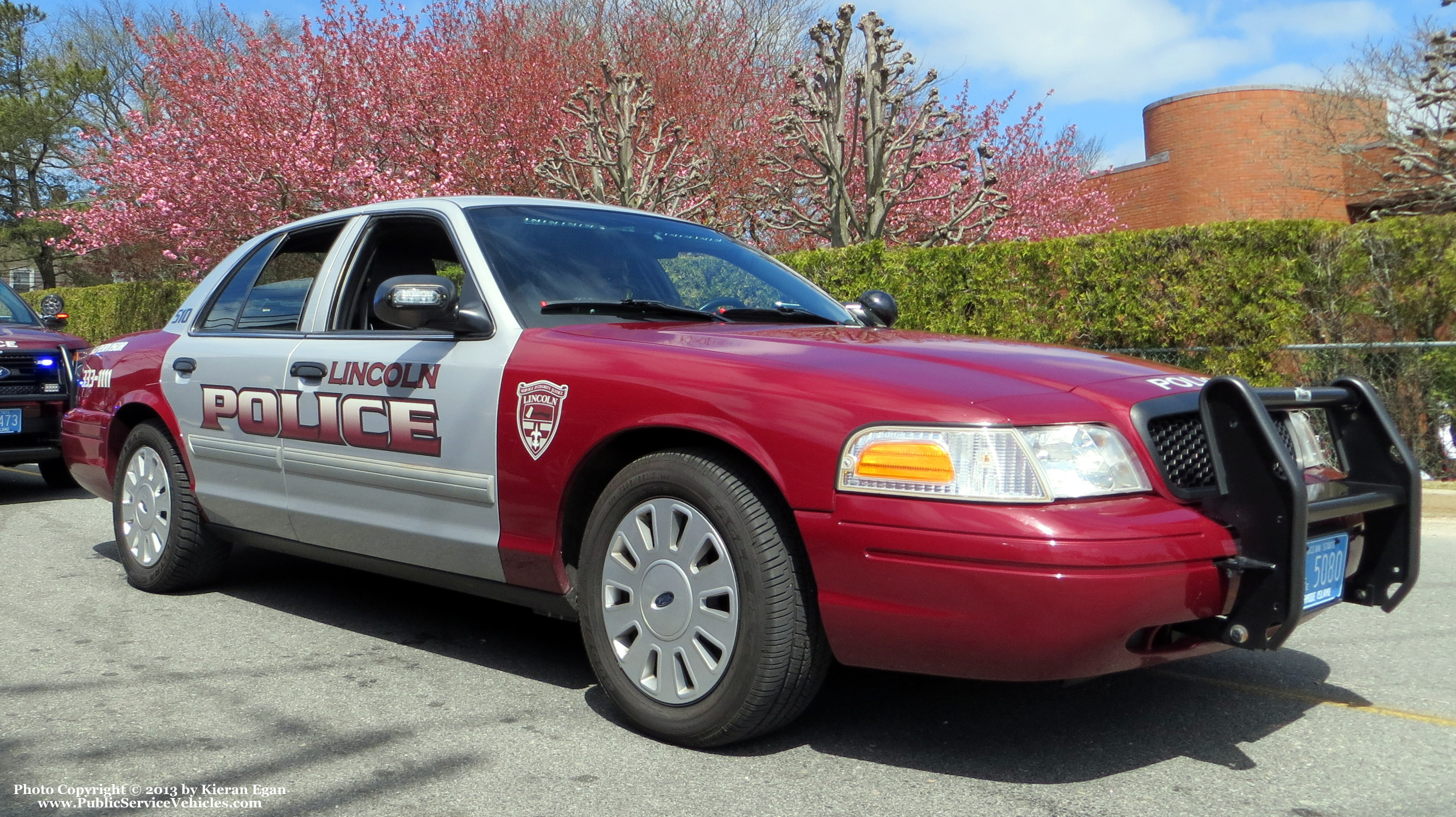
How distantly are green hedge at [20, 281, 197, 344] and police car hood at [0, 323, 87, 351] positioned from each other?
531 inches

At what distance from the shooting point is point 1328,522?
3.24m

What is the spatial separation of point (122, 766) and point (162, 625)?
1.77 metres

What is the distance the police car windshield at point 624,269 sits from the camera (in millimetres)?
4176

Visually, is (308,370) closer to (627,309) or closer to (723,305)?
(627,309)

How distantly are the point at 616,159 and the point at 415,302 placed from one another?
14112 millimetres

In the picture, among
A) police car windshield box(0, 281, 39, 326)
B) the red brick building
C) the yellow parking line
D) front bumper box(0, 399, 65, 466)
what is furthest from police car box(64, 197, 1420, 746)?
the red brick building

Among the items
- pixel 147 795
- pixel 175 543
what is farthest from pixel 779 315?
pixel 175 543

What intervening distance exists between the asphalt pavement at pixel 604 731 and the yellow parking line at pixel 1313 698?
0.01 metres

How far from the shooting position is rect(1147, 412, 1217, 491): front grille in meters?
3.07

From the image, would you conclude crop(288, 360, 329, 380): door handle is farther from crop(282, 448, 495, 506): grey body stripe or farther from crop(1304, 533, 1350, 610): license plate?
crop(1304, 533, 1350, 610): license plate

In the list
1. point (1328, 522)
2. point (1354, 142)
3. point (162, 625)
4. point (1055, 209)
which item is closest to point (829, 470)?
point (1328, 522)

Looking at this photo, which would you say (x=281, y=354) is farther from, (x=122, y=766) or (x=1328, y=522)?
(x=1328, y=522)

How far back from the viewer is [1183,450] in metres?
3.14

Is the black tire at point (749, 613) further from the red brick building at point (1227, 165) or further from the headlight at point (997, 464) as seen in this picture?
the red brick building at point (1227, 165)
